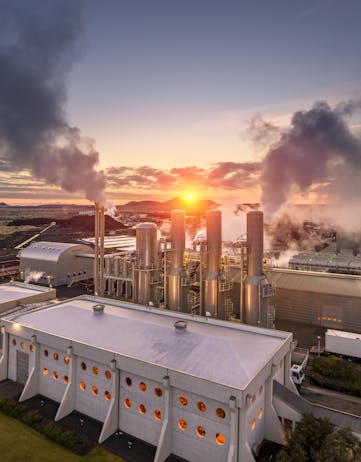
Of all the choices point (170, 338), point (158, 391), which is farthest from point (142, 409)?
point (170, 338)

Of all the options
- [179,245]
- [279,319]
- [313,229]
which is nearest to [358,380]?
[279,319]

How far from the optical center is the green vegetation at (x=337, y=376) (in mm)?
28844

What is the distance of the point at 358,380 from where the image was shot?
96.7 feet

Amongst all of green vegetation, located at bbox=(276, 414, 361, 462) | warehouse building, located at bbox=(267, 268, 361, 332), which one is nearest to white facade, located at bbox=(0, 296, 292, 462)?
green vegetation, located at bbox=(276, 414, 361, 462)

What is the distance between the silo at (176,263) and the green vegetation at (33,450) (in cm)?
1735

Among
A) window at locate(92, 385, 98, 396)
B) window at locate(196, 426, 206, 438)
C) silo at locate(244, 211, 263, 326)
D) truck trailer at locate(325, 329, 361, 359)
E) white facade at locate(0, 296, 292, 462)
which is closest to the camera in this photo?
white facade at locate(0, 296, 292, 462)

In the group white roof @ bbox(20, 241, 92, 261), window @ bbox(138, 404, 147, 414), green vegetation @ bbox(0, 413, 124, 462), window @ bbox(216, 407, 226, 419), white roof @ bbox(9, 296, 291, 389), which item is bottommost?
green vegetation @ bbox(0, 413, 124, 462)

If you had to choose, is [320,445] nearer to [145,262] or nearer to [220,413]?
[220,413]

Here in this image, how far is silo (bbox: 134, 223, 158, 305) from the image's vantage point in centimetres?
3912

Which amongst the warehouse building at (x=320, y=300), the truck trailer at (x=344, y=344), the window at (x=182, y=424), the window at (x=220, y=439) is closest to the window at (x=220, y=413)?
the window at (x=220, y=439)

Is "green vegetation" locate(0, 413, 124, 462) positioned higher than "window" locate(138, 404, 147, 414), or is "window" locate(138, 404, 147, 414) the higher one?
"window" locate(138, 404, 147, 414)

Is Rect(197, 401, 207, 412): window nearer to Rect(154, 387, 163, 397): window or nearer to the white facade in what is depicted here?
the white facade

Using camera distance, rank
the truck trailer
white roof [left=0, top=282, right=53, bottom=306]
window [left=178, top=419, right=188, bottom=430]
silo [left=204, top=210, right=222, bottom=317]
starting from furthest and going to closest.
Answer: white roof [left=0, top=282, right=53, bottom=306] → silo [left=204, top=210, right=222, bottom=317] → the truck trailer → window [left=178, top=419, right=188, bottom=430]

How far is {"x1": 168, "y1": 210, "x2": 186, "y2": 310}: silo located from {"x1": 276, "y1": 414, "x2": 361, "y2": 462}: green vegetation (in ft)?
62.7
